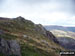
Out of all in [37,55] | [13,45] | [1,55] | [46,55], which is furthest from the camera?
[46,55]

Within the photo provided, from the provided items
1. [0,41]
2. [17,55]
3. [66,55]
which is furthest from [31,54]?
[66,55]

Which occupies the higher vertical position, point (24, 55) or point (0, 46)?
point (0, 46)

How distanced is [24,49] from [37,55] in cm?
1670

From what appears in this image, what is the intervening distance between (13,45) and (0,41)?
1364cm

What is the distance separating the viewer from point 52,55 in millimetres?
193375

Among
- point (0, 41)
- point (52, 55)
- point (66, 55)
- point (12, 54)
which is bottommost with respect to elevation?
point (52, 55)

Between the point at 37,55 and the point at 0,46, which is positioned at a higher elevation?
the point at 0,46

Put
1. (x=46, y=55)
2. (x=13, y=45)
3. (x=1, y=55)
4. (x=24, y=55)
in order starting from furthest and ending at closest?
1. (x=46, y=55)
2. (x=24, y=55)
3. (x=13, y=45)
4. (x=1, y=55)

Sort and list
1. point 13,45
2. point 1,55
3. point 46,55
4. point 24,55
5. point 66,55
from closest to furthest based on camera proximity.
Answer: point 66,55, point 1,55, point 13,45, point 24,55, point 46,55

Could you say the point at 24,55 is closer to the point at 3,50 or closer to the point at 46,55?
the point at 3,50

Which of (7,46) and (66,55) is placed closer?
(66,55)

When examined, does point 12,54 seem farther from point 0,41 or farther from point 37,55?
point 37,55

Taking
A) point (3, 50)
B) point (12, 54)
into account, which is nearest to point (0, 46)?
point (3, 50)

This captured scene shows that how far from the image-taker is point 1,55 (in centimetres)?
14012
